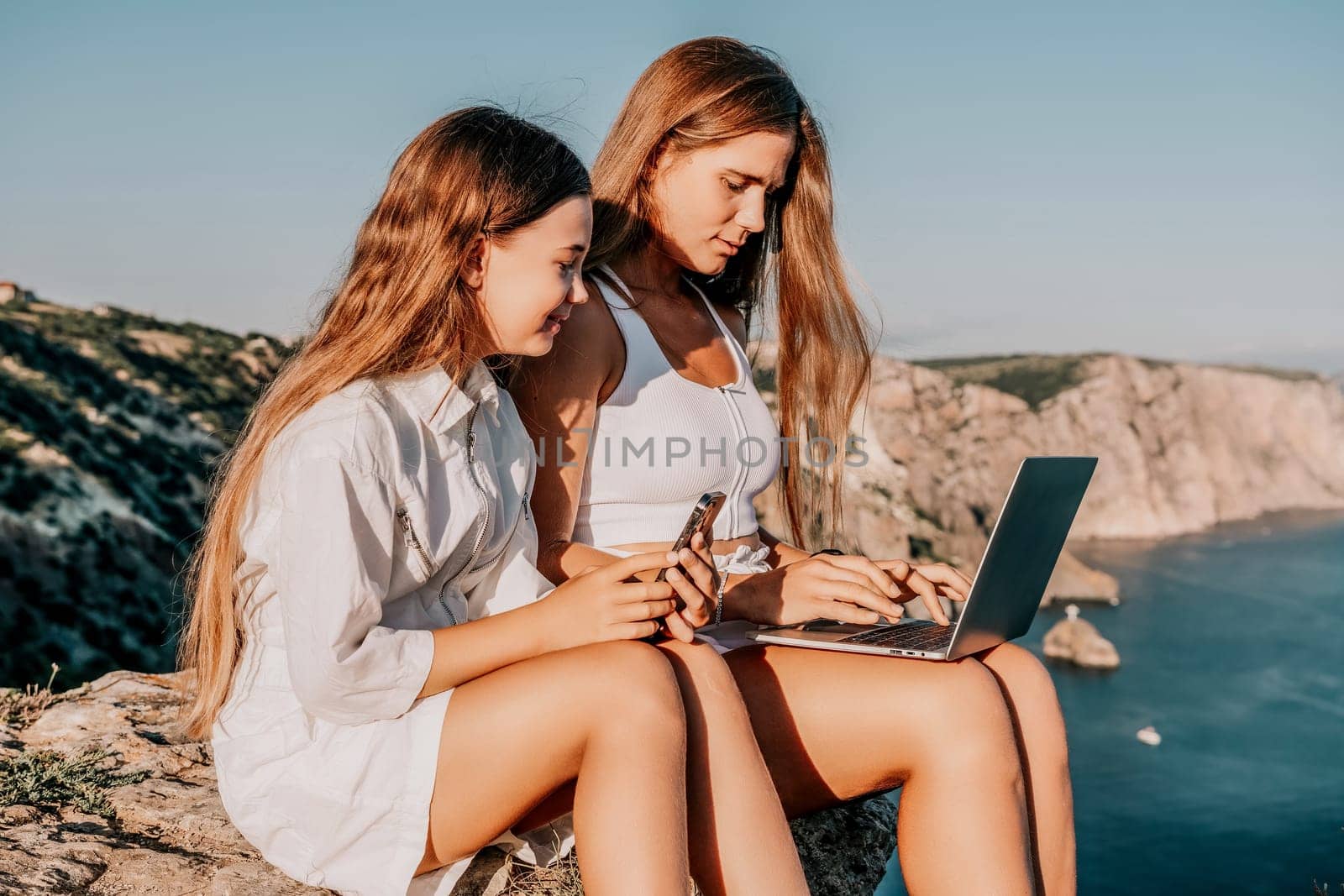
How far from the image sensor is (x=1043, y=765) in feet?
6.91

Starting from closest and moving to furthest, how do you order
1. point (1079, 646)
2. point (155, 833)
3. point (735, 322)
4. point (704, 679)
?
1. point (704, 679)
2. point (155, 833)
3. point (735, 322)
4. point (1079, 646)

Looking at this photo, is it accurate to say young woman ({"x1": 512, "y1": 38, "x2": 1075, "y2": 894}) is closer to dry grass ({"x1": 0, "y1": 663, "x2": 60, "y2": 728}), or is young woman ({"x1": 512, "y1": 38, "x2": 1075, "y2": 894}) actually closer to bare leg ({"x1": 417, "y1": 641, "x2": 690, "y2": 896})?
bare leg ({"x1": 417, "y1": 641, "x2": 690, "y2": 896})

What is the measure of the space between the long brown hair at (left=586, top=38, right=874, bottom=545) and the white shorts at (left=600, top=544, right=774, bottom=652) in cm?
45

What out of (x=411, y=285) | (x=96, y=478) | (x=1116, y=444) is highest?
(x=411, y=285)

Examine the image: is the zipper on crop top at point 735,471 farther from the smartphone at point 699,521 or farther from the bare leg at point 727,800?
the bare leg at point 727,800

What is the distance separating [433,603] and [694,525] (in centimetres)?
52

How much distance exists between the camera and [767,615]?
2379 mm

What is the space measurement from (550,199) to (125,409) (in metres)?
15.7

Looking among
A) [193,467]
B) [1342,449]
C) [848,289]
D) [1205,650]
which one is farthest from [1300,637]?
[848,289]

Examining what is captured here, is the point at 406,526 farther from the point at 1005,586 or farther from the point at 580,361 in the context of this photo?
the point at 1005,586

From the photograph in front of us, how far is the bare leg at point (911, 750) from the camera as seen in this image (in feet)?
6.17

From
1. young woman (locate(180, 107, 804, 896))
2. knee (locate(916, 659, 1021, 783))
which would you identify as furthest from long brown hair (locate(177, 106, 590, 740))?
knee (locate(916, 659, 1021, 783))

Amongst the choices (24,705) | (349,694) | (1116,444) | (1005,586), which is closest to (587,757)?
(349,694)

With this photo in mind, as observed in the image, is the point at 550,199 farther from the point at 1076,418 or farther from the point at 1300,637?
the point at 1076,418
